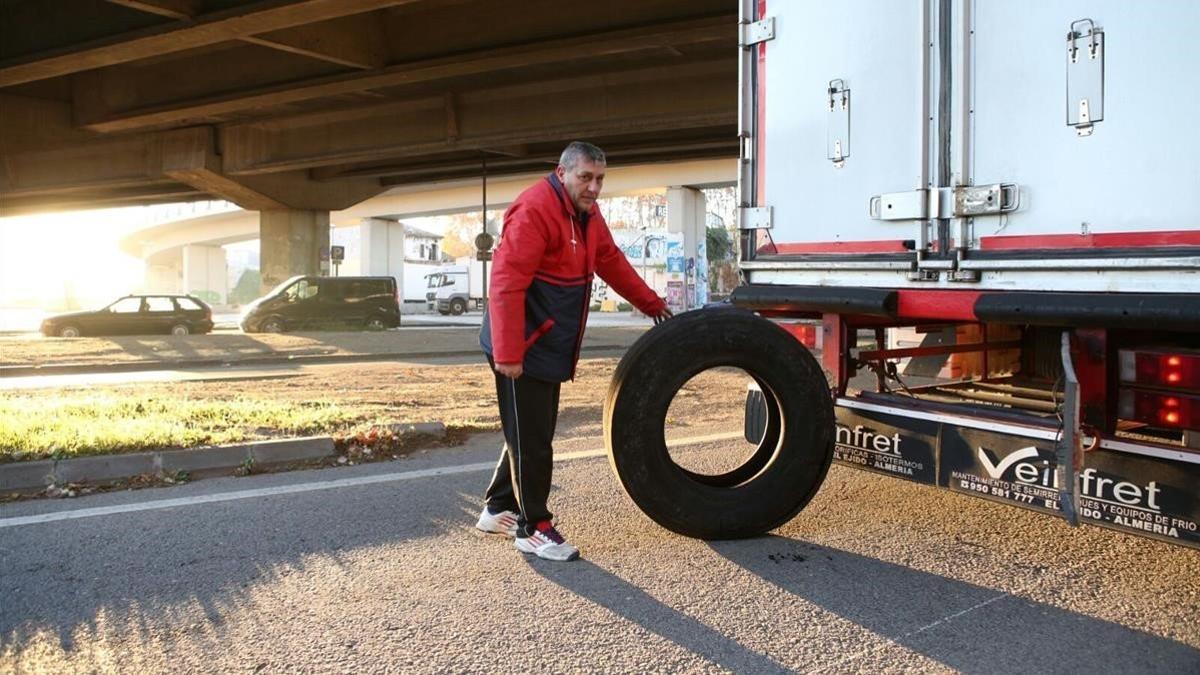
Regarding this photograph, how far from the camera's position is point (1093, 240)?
3.39 m

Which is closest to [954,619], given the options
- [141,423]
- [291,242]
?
[141,423]

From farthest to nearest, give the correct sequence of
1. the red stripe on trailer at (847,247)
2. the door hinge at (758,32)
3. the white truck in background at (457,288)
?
the white truck in background at (457,288)
the door hinge at (758,32)
the red stripe on trailer at (847,247)

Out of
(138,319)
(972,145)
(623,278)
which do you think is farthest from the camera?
(138,319)

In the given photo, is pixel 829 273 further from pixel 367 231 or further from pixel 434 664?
pixel 367 231

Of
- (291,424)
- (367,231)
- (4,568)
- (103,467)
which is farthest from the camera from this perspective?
(367,231)

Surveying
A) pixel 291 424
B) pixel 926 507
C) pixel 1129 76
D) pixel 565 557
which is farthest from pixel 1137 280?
pixel 291 424

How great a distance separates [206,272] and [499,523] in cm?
7032

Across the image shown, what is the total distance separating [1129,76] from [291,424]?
5.72 m

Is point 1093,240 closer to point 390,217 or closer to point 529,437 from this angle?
point 529,437

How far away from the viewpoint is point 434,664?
9.89 feet

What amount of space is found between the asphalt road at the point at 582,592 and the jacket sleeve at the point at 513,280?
0.97 meters

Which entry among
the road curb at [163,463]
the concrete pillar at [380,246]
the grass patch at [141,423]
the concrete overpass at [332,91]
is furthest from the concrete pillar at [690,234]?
the road curb at [163,463]

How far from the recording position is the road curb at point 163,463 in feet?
17.8

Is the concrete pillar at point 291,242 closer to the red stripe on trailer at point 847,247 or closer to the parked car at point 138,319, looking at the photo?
the parked car at point 138,319
